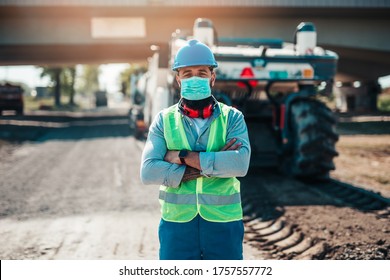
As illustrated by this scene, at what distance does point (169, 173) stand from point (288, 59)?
7.10 m

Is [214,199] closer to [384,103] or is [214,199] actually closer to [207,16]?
[207,16]

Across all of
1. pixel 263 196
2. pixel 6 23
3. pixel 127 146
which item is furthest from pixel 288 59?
pixel 6 23

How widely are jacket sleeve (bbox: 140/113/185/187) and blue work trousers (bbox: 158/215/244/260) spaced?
0.95ft

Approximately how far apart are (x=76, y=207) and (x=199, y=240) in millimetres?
5716

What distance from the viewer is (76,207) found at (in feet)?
28.6

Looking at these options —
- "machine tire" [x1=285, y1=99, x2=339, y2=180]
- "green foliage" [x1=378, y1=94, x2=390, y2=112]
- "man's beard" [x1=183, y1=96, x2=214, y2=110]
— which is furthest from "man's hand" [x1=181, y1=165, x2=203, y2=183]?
"green foliage" [x1=378, y1=94, x2=390, y2=112]

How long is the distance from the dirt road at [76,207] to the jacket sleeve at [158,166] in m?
2.90

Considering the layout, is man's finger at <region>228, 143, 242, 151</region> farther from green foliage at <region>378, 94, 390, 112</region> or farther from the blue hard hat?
green foliage at <region>378, 94, 390, 112</region>

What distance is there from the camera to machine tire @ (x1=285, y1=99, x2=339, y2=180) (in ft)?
A: 31.9

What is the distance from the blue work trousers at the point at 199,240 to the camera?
11.0 ft

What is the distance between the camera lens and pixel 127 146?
17359 millimetres

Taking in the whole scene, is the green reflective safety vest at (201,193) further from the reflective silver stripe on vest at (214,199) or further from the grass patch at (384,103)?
the grass patch at (384,103)

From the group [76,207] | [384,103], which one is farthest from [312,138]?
[384,103]

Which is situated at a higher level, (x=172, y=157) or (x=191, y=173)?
(x=172, y=157)
